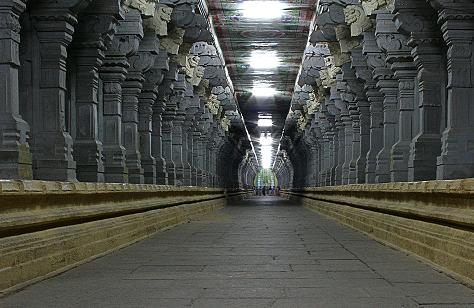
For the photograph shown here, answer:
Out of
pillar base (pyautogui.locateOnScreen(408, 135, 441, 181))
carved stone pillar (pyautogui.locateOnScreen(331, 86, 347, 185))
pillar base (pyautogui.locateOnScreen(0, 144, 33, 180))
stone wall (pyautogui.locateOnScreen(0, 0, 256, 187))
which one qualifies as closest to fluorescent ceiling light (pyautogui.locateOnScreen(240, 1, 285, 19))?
stone wall (pyautogui.locateOnScreen(0, 0, 256, 187))

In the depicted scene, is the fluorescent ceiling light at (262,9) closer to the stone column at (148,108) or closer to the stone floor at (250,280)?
the stone column at (148,108)

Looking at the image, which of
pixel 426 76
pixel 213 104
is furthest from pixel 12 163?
pixel 213 104

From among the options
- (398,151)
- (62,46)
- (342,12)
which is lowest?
(398,151)

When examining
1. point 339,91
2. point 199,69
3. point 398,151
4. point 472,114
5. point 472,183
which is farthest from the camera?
point 199,69

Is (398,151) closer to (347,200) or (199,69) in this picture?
(347,200)

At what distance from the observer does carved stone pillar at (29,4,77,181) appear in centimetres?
1043

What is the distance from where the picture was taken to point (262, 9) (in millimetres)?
19766

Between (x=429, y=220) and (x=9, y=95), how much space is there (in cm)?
546

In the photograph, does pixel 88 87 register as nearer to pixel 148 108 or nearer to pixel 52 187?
pixel 148 108

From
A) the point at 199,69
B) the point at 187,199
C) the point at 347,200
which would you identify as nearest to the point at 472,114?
the point at 347,200

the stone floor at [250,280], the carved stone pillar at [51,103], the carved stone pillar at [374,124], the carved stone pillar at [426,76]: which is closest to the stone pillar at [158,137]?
the carved stone pillar at [374,124]

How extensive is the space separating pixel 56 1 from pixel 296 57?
55.8 ft

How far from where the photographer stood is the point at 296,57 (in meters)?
26.6

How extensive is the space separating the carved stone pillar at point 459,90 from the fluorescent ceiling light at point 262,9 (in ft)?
31.5
